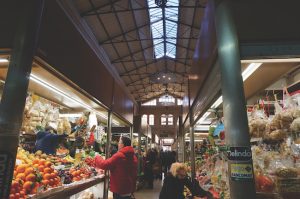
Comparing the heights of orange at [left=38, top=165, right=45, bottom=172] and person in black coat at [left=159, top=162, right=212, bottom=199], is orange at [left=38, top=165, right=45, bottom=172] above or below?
above

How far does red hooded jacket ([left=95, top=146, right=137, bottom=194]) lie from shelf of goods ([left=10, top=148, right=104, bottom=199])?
0.26 m

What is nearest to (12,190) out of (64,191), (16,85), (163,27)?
(64,191)

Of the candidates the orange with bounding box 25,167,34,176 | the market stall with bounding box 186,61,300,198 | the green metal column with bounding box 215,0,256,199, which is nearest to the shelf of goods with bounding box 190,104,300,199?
the market stall with bounding box 186,61,300,198

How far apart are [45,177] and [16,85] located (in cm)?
103

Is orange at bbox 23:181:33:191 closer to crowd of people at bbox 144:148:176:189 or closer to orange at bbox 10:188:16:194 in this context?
orange at bbox 10:188:16:194

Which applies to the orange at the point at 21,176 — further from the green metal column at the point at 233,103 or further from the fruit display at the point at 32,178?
the green metal column at the point at 233,103

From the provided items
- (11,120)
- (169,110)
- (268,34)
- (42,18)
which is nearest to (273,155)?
(268,34)

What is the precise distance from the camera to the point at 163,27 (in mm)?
13930

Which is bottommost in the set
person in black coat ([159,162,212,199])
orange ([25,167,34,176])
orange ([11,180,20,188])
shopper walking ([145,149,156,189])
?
shopper walking ([145,149,156,189])

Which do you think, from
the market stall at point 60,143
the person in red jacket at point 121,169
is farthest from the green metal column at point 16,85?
the person in red jacket at point 121,169

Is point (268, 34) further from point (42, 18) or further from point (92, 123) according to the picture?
point (92, 123)

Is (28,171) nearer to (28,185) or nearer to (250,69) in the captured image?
(28,185)

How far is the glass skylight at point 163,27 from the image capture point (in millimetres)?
11925

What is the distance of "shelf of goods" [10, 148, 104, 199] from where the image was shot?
1746 millimetres
